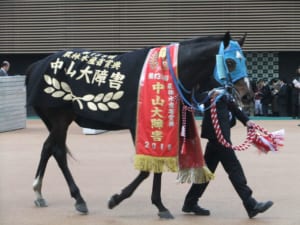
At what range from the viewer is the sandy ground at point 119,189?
676 centimetres

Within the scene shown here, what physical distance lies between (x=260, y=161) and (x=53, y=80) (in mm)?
4790

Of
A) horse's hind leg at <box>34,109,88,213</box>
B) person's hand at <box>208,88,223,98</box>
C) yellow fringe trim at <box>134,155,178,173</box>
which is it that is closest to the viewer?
yellow fringe trim at <box>134,155,178,173</box>

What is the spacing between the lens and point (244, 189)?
672 centimetres

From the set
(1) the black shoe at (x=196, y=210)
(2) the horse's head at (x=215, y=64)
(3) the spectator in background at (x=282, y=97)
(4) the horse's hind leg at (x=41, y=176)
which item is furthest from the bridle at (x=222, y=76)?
(3) the spectator in background at (x=282, y=97)

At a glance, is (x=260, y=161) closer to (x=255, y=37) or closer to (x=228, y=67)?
(x=228, y=67)

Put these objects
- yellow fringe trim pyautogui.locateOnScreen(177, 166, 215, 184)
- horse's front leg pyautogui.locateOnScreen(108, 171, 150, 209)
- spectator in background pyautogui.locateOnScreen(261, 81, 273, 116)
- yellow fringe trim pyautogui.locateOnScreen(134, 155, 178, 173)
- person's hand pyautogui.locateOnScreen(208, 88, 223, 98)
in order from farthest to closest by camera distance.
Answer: spectator in background pyautogui.locateOnScreen(261, 81, 273, 116), yellow fringe trim pyautogui.locateOnScreen(177, 166, 215, 184), horse's front leg pyautogui.locateOnScreen(108, 171, 150, 209), person's hand pyautogui.locateOnScreen(208, 88, 223, 98), yellow fringe trim pyautogui.locateOnScreen(134, 155, 178, 173)

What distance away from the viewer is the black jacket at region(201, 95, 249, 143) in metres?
6.76

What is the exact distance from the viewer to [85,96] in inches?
275

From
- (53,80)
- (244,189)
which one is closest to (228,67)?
(244,189)

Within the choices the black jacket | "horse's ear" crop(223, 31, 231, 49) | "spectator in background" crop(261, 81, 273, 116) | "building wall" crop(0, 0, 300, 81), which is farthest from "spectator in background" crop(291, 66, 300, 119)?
"horse's ear" crop(223, 31, 231, 49)

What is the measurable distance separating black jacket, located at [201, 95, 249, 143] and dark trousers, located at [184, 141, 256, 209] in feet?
0.43

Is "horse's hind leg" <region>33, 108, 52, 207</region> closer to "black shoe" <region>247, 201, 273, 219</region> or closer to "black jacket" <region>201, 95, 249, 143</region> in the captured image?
"black jacket" <region>201, 95, 249, 143</region>

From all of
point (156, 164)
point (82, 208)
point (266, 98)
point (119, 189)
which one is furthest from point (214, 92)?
point (266, 98)

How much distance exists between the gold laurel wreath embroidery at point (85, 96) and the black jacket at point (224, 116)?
0.97 m
